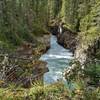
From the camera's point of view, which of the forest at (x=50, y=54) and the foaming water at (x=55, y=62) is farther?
the foaming water at (x=55, y=62)

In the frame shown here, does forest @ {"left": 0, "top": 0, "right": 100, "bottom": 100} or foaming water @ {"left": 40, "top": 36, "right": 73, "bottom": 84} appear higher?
forest @ {"left": 0, "top": 0, "right": 100, "bottom": 100}

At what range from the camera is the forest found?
13.4ft

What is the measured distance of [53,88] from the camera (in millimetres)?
4098

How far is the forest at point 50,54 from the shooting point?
4.09 meters

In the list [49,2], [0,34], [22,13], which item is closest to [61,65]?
[0,34]

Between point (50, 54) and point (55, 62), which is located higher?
point (55, 62)

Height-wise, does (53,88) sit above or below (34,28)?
above

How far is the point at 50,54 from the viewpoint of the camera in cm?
3600

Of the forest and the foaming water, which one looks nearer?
the forest

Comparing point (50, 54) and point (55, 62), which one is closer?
point (55, 62)

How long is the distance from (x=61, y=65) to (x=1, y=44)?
19.1ft

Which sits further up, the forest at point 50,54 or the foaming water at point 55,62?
the forest at point 50,54

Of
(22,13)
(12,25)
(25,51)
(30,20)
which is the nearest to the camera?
(25,51)

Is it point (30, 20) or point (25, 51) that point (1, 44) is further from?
point (30, 20)
